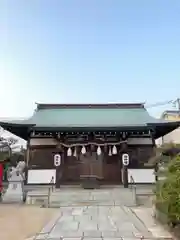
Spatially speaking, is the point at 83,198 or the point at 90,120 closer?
the point at 83,198

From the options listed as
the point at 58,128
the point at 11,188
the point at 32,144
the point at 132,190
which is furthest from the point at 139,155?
the point at 11,188

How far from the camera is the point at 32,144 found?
1408 centimetres

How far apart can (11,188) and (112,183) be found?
5.29 metres

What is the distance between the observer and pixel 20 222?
6.89 meters

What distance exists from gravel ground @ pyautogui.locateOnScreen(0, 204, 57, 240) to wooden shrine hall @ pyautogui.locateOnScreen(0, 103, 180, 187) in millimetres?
4537

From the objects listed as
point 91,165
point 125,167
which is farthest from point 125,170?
point 91,165

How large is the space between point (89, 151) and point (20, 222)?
24.5 ft

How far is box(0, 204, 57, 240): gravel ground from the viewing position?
5.62 meters

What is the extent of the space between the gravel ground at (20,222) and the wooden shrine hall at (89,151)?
14.9 ft

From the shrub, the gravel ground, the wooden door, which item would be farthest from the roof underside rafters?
the shrub

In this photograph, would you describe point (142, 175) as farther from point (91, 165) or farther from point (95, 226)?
point (95, 226)

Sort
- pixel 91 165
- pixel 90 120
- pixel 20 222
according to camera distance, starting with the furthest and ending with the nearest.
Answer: pixel 90 120
pixel 91 165
pixel 20 222

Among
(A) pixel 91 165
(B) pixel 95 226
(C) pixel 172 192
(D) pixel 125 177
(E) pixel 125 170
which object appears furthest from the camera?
(A) pixel 91 165

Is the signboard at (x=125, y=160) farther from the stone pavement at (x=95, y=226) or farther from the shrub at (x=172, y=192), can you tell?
the shrub at (x=172, y=192)
